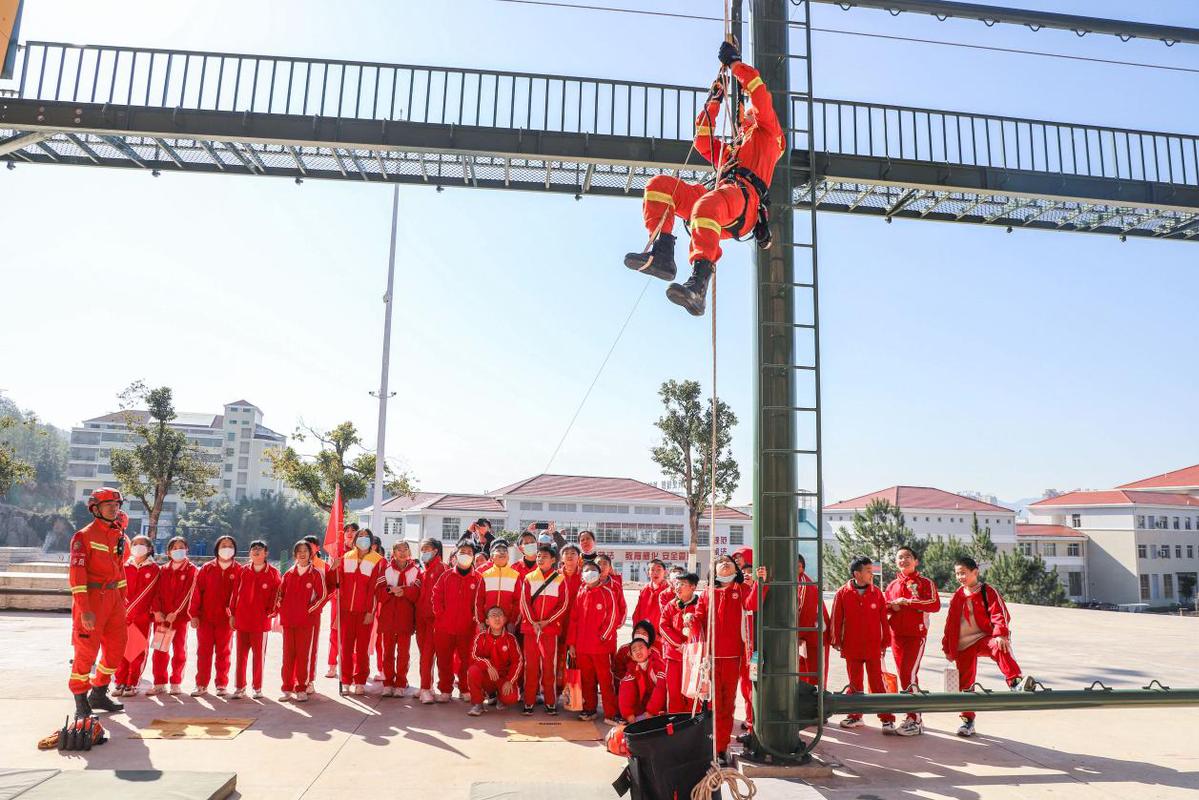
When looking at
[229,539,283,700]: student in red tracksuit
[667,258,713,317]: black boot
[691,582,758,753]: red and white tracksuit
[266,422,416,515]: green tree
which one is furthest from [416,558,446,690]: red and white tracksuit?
[266,422,416,515]: green tree

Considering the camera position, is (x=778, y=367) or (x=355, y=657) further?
(x=355, y=657)

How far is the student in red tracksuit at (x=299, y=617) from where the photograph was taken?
731cm

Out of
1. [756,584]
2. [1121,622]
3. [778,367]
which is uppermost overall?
[778,367]

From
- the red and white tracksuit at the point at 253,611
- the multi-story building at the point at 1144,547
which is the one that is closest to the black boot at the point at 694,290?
the red and white tracksuit at the point at 253,611

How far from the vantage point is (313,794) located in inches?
186

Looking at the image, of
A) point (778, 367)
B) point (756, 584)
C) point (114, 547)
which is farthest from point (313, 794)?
point (778, 367)

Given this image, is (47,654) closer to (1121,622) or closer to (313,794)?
(313,794)

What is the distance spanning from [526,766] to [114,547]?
4018 millimetres

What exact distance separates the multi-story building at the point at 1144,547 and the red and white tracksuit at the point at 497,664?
198 feet

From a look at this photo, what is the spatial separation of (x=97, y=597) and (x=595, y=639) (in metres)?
4.31

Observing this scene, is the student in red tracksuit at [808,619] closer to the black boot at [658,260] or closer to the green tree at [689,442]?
the black boot at [658,260]

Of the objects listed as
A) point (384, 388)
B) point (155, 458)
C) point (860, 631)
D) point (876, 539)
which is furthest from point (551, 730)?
point (876, 539)

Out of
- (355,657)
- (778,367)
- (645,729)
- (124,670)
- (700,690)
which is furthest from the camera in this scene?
Result: (355,657)

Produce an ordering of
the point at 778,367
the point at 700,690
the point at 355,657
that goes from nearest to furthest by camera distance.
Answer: the point at 700,690 < the point at 778,367 < the point at 355,657
